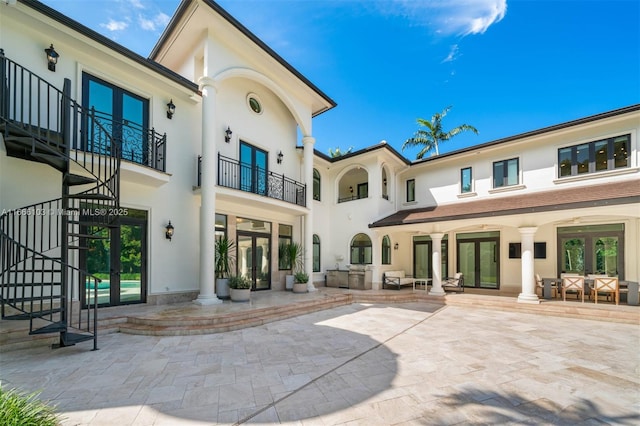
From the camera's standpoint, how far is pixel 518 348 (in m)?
5.33

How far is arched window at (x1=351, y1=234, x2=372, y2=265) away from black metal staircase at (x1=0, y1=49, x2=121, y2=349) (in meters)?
9.48

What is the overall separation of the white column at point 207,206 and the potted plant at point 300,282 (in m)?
3.31

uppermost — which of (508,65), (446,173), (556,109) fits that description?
(508,65)

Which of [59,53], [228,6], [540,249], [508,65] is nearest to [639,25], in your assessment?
[508,65]

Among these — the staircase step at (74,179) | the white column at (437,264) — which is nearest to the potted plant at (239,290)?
the staircase step at (74,179)

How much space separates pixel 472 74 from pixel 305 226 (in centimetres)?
1046

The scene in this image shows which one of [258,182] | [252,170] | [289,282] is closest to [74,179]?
[252,170]

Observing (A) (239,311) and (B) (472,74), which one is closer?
(A) (239,311)

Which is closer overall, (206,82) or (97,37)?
(97,37)

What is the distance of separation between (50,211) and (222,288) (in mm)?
4652

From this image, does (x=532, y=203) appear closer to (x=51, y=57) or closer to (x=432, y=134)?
(x=51, y=57)

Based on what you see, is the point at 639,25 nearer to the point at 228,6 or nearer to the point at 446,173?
the point at 446,173

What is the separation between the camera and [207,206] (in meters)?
8.20

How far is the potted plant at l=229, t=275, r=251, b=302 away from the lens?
851 cm
